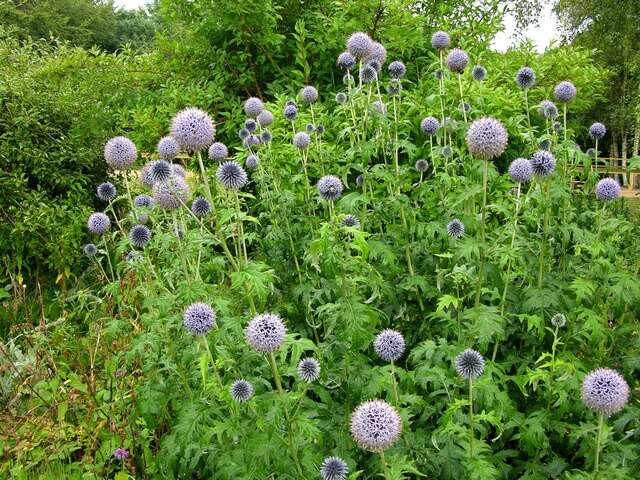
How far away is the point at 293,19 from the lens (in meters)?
6.28

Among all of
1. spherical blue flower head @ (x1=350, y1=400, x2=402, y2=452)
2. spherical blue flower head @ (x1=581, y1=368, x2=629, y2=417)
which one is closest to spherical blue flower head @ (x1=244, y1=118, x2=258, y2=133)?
spherical blue flower head @ (x1=350, y1=400, x2=402, y2=452)

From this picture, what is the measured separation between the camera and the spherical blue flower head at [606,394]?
2.11m

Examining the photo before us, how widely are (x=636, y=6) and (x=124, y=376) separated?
1995 cm

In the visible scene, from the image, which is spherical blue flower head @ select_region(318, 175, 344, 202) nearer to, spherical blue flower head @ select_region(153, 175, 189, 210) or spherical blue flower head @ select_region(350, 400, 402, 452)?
spherical blue flower head @ select_region(153, 175, 189, 210)

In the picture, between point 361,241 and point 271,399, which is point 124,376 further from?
point 361,241

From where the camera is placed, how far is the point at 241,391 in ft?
7.24

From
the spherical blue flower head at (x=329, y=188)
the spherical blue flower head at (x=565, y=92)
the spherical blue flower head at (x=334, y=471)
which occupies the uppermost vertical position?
the spherical blue flower head at (x=565, y=92)

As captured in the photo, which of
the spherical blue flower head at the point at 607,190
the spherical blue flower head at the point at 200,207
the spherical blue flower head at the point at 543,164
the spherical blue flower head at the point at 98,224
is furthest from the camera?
the spherical blue flower head at the point at 98,224

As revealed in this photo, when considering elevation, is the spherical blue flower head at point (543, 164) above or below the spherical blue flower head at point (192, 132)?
below

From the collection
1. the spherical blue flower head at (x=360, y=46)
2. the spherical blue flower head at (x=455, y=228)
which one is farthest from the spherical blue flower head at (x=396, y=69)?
the spherical blue flower head at (x=455, y=228)

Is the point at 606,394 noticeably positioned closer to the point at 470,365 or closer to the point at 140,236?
the point at 470,365

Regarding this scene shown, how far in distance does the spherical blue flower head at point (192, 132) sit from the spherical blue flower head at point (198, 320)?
2.44ft

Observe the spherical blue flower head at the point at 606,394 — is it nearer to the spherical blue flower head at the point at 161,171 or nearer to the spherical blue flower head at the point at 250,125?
the spherical blue flower head at the point at 161,171

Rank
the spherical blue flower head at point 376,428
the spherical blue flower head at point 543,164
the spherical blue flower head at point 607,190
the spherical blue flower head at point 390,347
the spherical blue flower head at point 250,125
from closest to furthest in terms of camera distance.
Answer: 1. the spherical blue flower head at point 376,428
2. the spherical blue flower head at point 390,347
3. the spherical blue flower head at point 543,164
4. the spherical blue flower head at point 607,190
5. the spherical blue flower head at point 250,125
